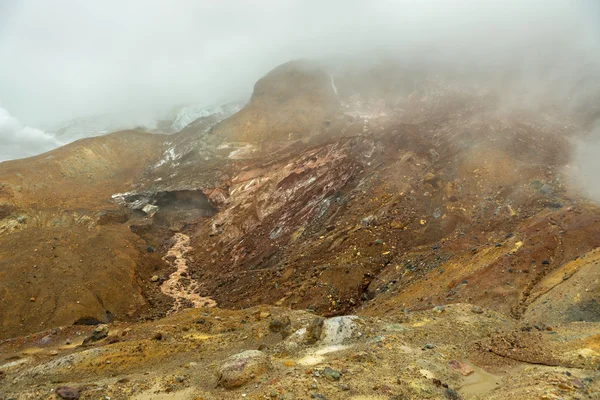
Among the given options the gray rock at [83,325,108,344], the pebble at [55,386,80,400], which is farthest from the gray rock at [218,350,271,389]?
the gray rock at [83,325,108,344]

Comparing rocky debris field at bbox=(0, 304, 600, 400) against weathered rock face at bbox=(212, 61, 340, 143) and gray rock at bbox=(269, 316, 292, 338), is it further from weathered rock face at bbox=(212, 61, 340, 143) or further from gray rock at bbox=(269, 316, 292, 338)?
weathered rock face at bbox=(212, 61, 340, 143)

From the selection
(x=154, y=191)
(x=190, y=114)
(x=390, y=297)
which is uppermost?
(x=190, y=114)

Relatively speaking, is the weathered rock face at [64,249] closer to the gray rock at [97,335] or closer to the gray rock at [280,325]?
the gray rock at [97,335]

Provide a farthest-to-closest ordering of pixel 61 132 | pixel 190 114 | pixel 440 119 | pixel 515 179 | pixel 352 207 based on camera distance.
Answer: pixel 61 132 → pixel 190 114 → pixel 440 119 → pixel 352 207 → pixel 515 179

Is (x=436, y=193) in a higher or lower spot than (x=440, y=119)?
lower

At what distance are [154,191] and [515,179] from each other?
38230 millimetres

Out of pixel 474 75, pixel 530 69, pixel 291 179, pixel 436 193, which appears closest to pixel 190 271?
pixel 291 179

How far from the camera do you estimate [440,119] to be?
39875 mm

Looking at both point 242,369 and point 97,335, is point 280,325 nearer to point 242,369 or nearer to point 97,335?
point 242,369

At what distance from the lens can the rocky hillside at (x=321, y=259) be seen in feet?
31.5

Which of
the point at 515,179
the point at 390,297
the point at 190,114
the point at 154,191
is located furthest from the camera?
the point at 190,114

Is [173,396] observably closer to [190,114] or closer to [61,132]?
[190,114]

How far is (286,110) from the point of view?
55094 mm

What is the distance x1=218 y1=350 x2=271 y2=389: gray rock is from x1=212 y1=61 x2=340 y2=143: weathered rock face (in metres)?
42.0
